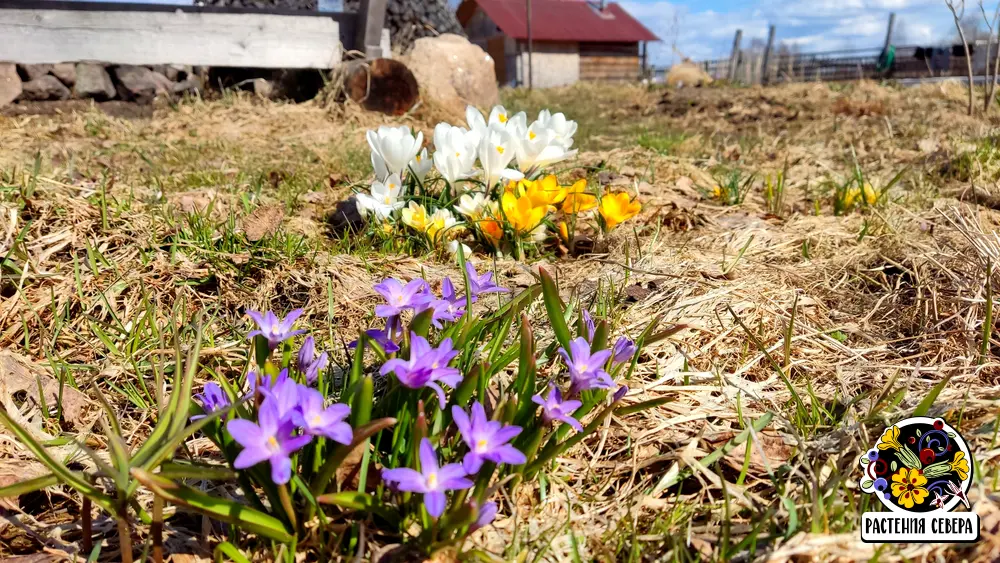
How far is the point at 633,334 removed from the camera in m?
1.72

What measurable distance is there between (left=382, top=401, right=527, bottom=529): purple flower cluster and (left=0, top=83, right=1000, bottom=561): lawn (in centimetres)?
15

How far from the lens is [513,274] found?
7.12ft

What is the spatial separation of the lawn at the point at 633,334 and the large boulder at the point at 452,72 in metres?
3.38

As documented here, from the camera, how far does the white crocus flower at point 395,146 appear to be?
229cm

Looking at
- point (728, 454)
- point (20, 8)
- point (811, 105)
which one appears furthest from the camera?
point (811, 105)

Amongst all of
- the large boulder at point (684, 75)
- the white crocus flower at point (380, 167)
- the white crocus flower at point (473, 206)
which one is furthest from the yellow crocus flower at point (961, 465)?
the large boulder at point (684, 75)

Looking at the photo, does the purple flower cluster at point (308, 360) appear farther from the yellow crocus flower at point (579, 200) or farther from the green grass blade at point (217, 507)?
the yellow crocus flower at point (579, 200)

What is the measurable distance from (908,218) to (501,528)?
2.26 metres

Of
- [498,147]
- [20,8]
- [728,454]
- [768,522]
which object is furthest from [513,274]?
[20,8]

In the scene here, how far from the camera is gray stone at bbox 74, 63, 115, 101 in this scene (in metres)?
6.00

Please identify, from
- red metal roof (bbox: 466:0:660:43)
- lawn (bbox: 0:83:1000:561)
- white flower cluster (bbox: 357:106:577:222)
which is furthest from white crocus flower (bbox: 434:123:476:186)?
red metal roof (bbox: 466:0:660:43)

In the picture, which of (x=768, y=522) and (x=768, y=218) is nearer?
(x=768, y=522)

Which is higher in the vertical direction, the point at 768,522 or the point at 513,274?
the point at 513,274

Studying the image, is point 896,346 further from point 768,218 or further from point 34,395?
point 34,395
